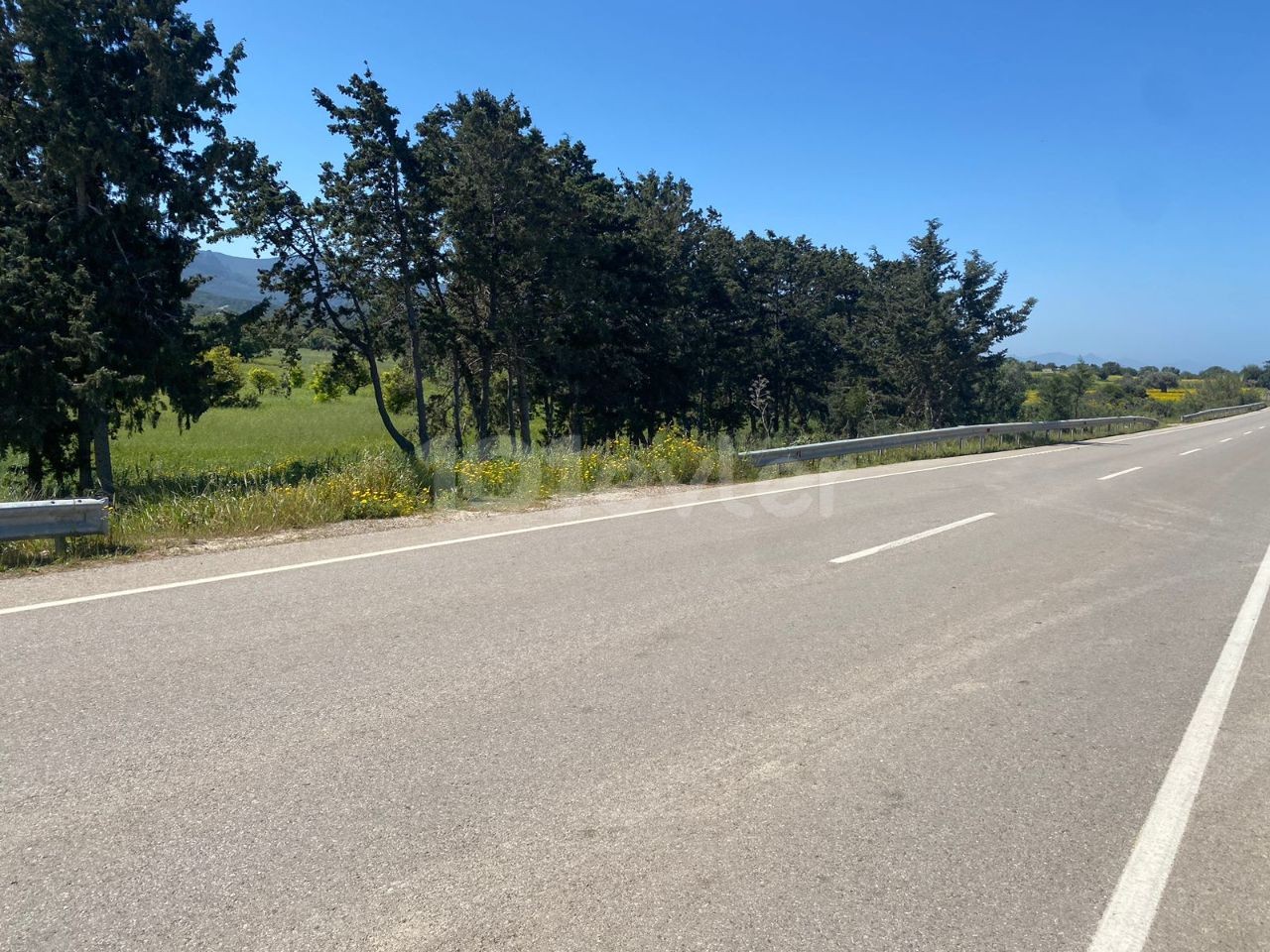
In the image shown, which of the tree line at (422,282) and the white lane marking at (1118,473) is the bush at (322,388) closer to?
the tree line at (422,282)

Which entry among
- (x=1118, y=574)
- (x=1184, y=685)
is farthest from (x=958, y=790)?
(x=1118, y=574)

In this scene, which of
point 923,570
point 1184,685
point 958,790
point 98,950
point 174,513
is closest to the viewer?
point 98,950

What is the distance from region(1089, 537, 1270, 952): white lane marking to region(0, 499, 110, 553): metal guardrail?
7.99 metres

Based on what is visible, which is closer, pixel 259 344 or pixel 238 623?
pixel 238 623

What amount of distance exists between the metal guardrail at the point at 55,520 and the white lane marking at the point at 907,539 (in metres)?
6.86

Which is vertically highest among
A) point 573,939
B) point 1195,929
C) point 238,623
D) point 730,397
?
point 730,397

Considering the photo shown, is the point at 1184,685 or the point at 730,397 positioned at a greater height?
the point at 730,397

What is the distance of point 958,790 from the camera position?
3520 millimetres

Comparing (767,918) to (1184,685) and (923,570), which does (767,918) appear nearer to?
(1184,685)

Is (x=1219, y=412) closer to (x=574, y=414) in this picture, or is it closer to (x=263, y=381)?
(x=574, y=414)

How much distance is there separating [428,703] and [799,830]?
6.68 feet

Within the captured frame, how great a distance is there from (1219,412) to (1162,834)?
69.6 m

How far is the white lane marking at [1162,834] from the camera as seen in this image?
2.66 m

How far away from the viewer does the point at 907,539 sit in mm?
9039
